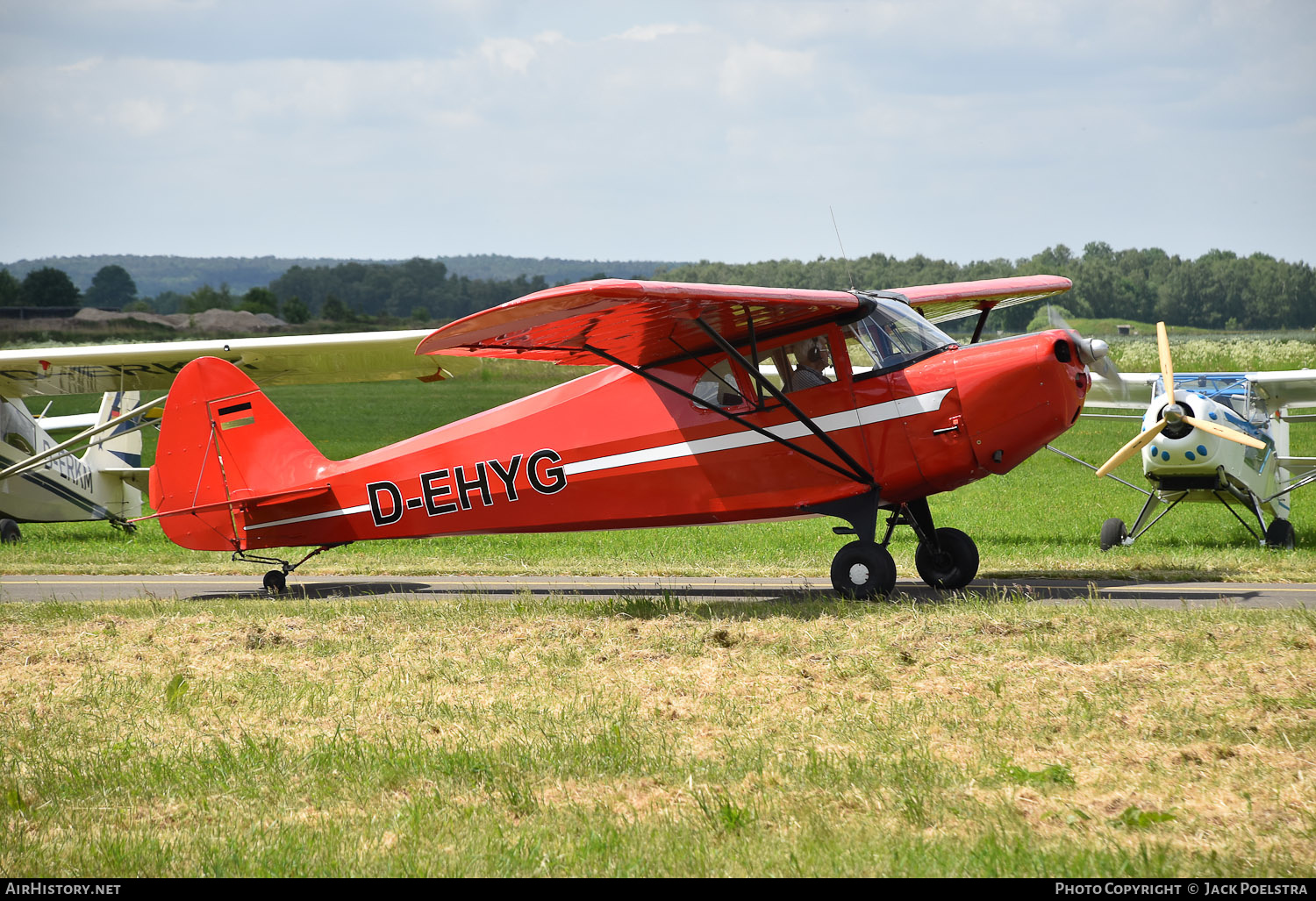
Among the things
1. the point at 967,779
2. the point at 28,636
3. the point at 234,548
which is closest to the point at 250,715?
the point at 28,636

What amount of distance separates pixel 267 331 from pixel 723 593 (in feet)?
248

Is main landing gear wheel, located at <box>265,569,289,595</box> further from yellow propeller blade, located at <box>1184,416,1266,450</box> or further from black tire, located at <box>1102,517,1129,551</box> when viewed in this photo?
black tire, located at <box>1102,517,1129,551</box>

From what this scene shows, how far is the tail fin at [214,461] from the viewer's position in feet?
40.4

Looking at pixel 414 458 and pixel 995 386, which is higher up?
pixel 995 386

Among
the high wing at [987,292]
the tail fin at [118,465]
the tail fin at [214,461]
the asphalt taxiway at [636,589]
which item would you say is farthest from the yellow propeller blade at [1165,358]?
the tail fin at [118,465]

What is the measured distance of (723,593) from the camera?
11758mm

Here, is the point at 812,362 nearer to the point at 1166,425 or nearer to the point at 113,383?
the point at 1166,425

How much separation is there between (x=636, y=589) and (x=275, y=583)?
14.5 ft

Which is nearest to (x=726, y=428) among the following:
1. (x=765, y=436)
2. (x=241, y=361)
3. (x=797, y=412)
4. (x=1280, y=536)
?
(x=765, y=436)

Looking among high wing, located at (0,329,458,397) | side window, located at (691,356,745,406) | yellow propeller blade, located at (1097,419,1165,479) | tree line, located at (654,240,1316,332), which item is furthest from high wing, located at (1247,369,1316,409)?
tree line, located at (654,240,1316,332)

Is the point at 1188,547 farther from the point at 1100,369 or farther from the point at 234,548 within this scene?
the point at 234,548

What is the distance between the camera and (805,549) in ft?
56.6

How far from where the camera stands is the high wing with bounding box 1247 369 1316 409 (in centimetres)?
1719

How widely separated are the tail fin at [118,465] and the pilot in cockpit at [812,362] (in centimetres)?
1595
